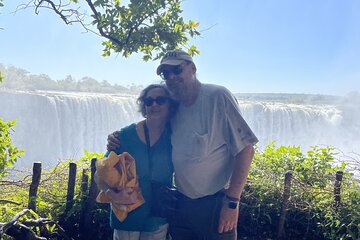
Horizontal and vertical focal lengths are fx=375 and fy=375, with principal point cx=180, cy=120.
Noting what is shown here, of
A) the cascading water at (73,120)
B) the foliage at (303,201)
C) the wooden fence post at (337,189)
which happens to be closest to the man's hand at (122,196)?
the foliage at (303,201)

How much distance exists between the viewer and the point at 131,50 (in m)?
2.83

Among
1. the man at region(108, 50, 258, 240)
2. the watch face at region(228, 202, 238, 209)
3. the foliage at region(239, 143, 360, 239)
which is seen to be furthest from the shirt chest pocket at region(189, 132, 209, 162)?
the foliage at region(239, 143, 360, 239)

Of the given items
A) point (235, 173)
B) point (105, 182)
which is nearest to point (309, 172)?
point (235, 173)

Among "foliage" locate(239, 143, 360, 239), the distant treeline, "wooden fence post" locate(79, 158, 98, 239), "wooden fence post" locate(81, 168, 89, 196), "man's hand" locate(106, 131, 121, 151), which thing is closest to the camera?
"man's hand" locate(106, 131, 121, 151)

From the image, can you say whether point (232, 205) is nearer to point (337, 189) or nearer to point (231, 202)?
point (231, 202)

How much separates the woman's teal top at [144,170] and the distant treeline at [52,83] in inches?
1014

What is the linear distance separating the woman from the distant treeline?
25.7 m

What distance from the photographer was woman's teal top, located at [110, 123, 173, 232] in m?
2.01

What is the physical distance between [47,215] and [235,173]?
2.06 m

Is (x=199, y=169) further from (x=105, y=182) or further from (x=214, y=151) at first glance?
(x=105, y=182)

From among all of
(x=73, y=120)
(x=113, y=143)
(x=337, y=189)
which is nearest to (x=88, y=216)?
(x=113, y=143)

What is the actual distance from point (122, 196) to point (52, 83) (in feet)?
99.0

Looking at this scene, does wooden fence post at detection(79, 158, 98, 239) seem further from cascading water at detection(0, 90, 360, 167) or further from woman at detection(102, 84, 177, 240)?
cascading water at detection(0, 90, 360, 167)

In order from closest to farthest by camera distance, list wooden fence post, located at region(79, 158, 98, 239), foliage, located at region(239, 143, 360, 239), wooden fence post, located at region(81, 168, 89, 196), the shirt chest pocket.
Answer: the shirt chest pocket, foliage, located at region(239, 143, 360, 239), wooden fence post, located at region(79, 158, 98, 239), wooden fence post, located at region(81, 168, 89, 196)
